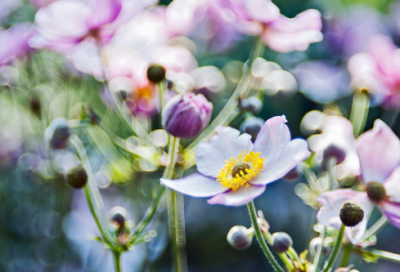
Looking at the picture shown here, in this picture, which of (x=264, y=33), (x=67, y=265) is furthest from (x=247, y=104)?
(x=67, y=265)

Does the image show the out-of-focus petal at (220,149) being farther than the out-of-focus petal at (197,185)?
Yes

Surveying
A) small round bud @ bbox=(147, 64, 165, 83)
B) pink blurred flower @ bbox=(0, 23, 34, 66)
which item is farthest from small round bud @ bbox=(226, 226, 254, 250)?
pink blurred flower @ bbox=(0, 23, 34, 66)

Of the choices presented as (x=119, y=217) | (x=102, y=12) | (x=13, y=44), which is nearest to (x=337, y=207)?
(x=119, y=217)

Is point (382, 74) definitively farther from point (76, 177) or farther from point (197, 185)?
point (76, 177)

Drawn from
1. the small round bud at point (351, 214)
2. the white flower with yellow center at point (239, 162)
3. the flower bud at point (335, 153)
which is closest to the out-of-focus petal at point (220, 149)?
the white flower with yellow center at point (239, 162)

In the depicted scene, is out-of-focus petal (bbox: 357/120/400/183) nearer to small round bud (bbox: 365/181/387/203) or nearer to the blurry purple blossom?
small round bud (bbox: 365/181/387/203)

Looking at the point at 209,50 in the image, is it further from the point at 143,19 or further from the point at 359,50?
the point at 359,50

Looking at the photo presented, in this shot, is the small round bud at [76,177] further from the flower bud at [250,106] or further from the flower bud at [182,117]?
the flower bud at [250,106]

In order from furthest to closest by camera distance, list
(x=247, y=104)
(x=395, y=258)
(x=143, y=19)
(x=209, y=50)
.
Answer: (x=209, y=50)
(x=143, y=19)
(x=247, y=104)
(x=395, y=258)
